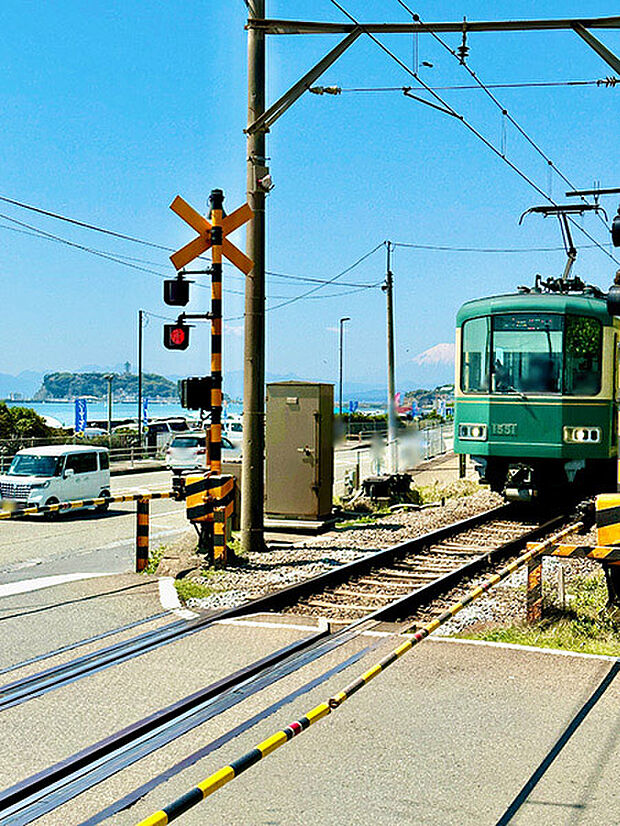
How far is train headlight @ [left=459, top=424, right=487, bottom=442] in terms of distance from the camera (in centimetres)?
1666

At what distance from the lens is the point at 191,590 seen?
10.2 m

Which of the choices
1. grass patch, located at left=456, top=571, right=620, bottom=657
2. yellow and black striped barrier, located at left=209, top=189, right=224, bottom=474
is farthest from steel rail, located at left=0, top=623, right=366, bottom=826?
yellow and black striped barrier, located at left=209, top=189, right=224, bottom=474

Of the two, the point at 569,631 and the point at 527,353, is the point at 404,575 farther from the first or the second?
the point at 527,353

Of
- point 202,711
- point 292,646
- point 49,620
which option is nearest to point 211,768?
point 202,711

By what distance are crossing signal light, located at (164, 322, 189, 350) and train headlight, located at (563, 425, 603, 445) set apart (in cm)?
681

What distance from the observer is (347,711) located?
6.37 m

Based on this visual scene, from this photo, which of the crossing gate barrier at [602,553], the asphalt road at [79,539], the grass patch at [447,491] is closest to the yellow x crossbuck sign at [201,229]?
the asphalt road at [79,539]

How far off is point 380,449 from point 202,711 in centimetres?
2355

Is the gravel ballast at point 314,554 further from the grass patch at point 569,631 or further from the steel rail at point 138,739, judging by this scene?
the grass patch at point 569,631

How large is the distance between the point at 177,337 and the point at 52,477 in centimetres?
1161

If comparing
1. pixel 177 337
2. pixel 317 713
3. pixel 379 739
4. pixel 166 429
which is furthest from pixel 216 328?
pixel 166 429

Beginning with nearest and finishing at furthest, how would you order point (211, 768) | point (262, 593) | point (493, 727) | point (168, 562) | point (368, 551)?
point (211, 768) < point (493, 727) < point (262, 593) < point (168, 562) < point (368, 551)

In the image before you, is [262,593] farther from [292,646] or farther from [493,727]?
[493,727]

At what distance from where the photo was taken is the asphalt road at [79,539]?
14.4m
